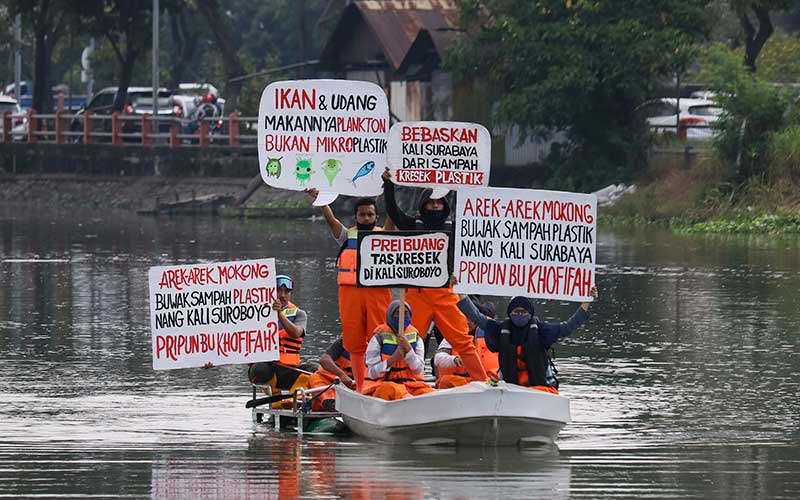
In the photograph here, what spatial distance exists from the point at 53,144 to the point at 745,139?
22285 mm

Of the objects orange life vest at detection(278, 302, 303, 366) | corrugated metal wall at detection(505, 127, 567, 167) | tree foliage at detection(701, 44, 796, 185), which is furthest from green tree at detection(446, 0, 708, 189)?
orange life vest at detection(278, 302, 303, 366)

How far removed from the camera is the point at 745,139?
132 feet

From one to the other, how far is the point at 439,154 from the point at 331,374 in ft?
6.43

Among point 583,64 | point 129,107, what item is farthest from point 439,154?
point 129,107

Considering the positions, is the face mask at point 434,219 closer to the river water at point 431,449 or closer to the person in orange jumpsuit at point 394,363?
the person in orange jumpsuit at point 394,363

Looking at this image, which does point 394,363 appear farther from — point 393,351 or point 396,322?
point 396,322

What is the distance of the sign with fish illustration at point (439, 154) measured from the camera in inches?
594

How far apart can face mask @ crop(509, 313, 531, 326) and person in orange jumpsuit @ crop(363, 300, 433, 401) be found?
2.48ft

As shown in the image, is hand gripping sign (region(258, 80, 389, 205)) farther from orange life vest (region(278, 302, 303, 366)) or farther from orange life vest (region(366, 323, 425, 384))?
orange life vest (region(366, 323, 425, 384))

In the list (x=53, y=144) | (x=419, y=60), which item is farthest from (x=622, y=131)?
(x=53, y=144)

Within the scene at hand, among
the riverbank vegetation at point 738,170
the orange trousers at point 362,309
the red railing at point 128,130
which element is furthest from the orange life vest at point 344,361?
the red railing at point 128,130

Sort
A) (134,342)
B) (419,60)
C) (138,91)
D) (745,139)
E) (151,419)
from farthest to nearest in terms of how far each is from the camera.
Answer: (138,91) < (419,60) < (745,139) < (134,342) < (151,419)

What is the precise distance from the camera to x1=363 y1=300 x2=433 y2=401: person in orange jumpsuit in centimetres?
1412

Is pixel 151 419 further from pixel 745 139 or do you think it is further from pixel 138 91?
pixel 138 91
